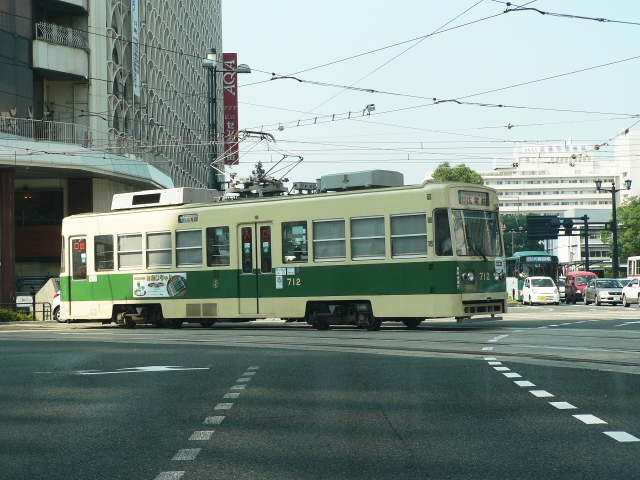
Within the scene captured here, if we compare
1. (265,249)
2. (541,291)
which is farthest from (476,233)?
(541,291)

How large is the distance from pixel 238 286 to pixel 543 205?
567 ft

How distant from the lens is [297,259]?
22.3m

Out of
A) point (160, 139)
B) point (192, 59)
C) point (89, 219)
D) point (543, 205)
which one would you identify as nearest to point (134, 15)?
point (160, 139)

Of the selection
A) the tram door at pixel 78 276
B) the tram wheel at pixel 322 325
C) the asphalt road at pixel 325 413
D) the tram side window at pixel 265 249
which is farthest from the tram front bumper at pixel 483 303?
the tram door at pixel 78 276

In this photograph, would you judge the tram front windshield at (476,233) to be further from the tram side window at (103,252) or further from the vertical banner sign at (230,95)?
the vertical banner sign at (230,95)

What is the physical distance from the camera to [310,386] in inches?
408

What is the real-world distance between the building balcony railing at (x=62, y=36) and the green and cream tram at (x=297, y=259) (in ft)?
53.9

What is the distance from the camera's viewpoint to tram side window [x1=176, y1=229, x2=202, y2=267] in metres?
24.0

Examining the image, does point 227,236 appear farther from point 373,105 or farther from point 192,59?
point 192,59

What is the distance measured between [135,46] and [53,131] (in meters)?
8.16

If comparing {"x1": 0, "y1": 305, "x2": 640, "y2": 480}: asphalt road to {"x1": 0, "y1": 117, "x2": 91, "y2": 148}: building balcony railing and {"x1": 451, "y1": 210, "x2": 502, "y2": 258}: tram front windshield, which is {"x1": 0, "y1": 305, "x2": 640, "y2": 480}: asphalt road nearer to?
{"x1": 451, "y1": 210, "x2": 502, "y2": 258}: tram front windshield

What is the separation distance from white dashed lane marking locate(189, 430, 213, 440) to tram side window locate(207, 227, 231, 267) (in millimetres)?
16036

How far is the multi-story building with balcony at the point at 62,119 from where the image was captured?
3803 cm

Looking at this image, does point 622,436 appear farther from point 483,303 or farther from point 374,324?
point 374,324
